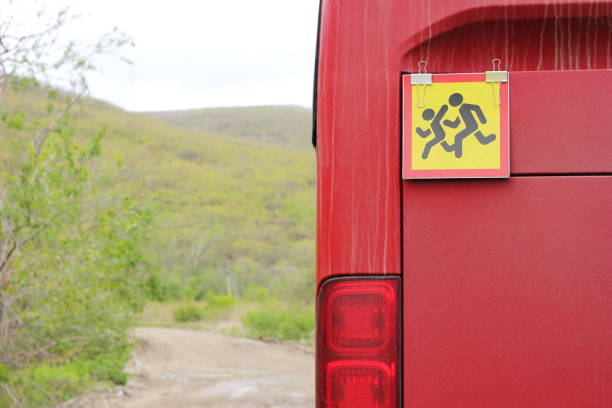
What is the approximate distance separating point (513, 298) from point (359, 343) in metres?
0.37

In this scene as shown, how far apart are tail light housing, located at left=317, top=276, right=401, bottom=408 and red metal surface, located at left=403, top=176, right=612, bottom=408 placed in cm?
4

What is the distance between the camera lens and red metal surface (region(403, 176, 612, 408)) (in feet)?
5.20

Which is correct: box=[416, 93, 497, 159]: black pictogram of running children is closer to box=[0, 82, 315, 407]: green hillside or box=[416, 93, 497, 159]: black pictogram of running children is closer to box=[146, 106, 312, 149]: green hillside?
box=[0, 82, 315, 407]: green hillside

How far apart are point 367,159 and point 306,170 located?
86.6m

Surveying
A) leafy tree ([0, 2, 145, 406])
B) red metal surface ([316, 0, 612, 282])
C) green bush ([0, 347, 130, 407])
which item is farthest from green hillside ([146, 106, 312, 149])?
red metal surface ([316, 0, 612, 282])

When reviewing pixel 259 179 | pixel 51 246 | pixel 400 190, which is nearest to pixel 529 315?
pixel 400 190

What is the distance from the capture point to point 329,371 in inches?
65.6

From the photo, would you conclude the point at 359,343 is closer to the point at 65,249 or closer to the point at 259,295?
the point at 65,249

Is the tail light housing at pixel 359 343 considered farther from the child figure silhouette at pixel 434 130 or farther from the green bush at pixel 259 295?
the green bush at pixel 259 295

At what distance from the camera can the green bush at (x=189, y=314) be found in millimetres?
29578

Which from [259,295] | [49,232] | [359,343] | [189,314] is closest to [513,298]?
[359,343]

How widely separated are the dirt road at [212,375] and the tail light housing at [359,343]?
9344 mm

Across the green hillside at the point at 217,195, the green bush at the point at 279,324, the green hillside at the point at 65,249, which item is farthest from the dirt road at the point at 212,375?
the green hillside at the point at 217,195

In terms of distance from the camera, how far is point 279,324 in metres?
21.9
